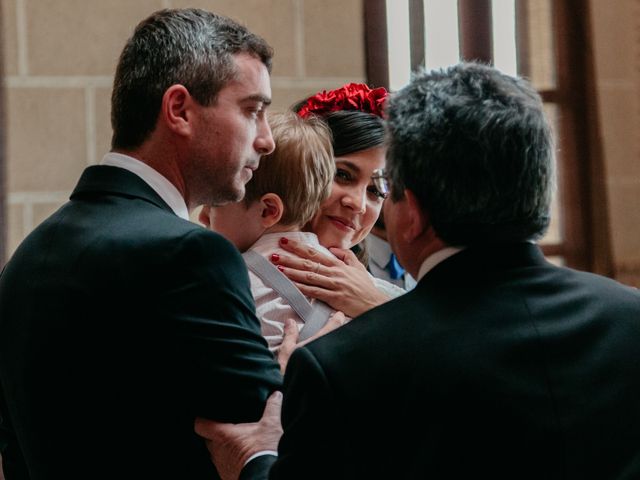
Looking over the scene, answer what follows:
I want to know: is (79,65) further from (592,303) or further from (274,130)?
(592,303)

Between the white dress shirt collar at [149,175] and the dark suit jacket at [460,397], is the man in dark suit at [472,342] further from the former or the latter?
the white dress shirt collar at [149,175]

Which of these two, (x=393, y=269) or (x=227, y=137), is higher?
(x=227, y=137)

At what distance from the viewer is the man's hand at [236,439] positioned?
5.14ft

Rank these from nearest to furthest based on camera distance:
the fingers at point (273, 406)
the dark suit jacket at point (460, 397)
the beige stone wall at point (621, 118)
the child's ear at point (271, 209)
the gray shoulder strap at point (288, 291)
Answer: the dark suit jacket at point (460, 397) → the fingers at point (273, 406) → the gray shoulder strap at point (288, 291) → the child's ear at point (271, 209) → the beige stone wall at point (621, 118)

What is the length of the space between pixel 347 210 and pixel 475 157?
102 cm

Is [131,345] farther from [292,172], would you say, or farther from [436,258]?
[292,172]

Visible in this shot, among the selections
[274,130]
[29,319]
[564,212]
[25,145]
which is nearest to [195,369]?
[29,319]

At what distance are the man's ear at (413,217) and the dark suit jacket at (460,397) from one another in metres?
0.10

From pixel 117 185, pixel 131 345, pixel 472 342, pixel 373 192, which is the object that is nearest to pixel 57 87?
pixel 373 192

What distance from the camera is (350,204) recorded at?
7.52ft

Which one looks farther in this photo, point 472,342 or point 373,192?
point 373,192

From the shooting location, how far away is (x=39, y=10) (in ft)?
9.50

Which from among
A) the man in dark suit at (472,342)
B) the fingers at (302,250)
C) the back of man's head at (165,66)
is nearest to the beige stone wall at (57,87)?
the fingers at (302,250)

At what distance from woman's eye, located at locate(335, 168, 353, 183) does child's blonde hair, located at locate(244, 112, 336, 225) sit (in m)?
0.29
